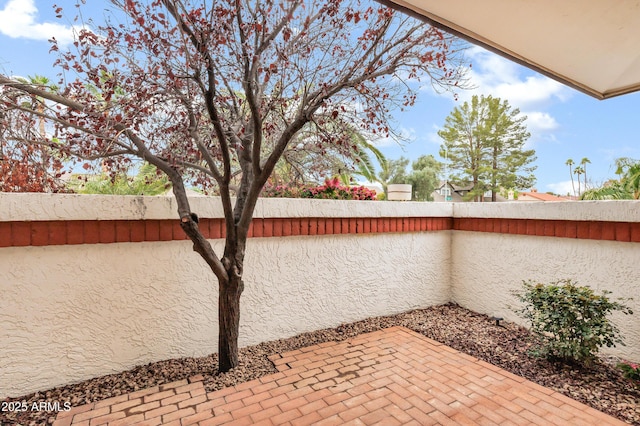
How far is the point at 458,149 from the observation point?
18.9 meters

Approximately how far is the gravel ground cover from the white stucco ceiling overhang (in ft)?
9.44

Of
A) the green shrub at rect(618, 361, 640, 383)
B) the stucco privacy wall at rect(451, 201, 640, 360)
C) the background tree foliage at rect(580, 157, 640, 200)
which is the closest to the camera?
the green shrub at rect(618, 361, 640, 383)

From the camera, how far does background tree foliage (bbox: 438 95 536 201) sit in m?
18.2

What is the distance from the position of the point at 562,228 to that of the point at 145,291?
473cm

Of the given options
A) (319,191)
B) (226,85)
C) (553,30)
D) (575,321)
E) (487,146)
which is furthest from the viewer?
(487,146)

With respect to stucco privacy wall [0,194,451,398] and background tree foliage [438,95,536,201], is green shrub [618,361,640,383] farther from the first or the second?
background tree foliage [438,95,536,201]

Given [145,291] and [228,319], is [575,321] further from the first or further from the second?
[145,291]

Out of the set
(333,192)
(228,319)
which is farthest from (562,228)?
(228,319)

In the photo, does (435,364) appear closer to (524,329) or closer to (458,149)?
(524,329)

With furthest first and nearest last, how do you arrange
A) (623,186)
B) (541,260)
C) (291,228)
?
(623,186) → (541,260) → (291,228)

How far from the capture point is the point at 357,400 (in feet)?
8.79

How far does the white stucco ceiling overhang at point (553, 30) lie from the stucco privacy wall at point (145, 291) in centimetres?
238

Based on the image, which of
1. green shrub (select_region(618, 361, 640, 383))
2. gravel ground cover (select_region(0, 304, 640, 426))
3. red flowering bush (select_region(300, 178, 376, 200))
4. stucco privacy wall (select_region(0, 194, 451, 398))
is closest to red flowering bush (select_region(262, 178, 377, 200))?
red flowering bush (select_region(300, 178, 376, 200))

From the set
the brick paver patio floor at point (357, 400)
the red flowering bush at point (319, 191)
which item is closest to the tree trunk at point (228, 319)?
the brick paver patio floor at point (357, 400)
